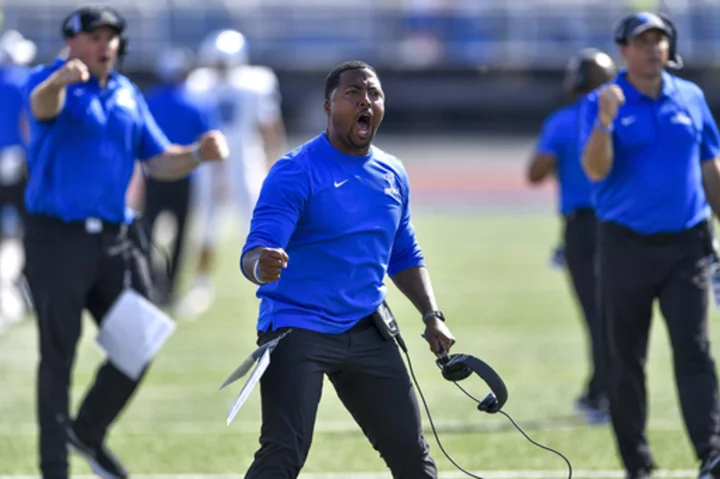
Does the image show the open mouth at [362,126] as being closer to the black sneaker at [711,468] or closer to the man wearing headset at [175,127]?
the black sneaker at [711,468]

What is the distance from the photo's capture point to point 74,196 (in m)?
7.10

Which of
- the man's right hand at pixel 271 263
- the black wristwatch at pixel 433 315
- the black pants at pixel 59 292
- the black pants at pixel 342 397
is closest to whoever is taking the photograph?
the man's right hand at pixel 271 263

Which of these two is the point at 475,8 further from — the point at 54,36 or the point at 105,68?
the point at 105,68

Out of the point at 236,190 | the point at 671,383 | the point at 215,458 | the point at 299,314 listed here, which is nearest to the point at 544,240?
the point at 236,190

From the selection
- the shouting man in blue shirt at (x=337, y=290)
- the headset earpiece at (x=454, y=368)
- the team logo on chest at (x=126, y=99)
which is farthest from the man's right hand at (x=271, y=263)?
the team logo on chest at (x=126, y=99)

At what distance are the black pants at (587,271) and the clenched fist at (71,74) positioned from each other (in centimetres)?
353

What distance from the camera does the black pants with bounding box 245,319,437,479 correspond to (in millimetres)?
5258

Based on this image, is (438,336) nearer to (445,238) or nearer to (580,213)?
(580,213)

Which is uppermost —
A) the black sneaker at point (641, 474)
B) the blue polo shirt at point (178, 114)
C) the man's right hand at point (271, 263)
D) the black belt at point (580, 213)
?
the man's right hand at point (271, 263)

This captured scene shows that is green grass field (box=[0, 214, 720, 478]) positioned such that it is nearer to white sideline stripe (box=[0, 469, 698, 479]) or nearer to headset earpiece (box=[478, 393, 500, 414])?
white sideline stripe (box=[0, 469, 698, 479])

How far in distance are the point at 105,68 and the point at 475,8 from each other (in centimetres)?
2945

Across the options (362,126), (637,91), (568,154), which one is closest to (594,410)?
(568,154)

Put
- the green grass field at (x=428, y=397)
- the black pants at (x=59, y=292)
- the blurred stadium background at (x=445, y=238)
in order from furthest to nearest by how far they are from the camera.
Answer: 1. the blurred stadium background at (x=445, y=238)
2. the green grass field at (x=428, y=397)
3. the black pants at (x=59, y=292)

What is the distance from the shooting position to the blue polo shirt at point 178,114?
1397 centimetres
